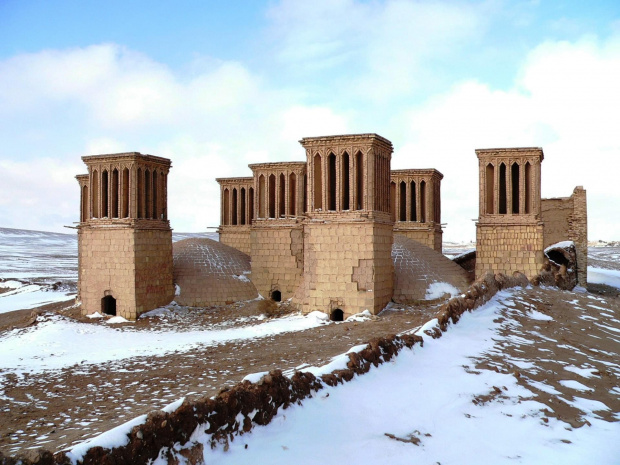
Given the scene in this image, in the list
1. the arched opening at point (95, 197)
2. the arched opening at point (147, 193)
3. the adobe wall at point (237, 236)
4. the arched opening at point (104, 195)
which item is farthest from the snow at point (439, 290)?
the arched opening at point (95, 197)

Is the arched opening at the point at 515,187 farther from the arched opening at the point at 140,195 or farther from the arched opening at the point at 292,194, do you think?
the arched opening at the point at 140,195

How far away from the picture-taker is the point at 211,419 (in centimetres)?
493

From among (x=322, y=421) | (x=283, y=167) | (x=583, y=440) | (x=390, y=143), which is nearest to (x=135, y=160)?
(x=283, y=167)

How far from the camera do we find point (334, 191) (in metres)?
19.8

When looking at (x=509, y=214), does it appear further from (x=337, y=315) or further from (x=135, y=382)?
(x=135, y=382)

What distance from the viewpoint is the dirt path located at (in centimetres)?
754

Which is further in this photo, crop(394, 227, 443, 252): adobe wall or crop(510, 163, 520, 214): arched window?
crop(394, 227, 443, 252): adobe wall

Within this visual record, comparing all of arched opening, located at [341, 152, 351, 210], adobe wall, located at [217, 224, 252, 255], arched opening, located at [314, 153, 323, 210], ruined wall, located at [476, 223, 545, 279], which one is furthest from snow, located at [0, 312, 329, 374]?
adobe wall, located at [217, 224, 252, 255]

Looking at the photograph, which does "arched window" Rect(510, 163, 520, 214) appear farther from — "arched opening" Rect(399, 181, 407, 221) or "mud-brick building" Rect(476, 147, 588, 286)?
"arched opening" Rect(399, 181, 407, 221)

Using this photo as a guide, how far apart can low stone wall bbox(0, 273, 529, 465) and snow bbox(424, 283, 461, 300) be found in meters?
13.6

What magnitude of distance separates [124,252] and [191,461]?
17912mm

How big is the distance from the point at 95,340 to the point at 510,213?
17.2 meters

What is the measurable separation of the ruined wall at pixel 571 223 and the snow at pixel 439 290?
859cm

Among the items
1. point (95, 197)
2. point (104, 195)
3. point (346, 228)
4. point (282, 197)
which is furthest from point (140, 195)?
point (346, 228)
